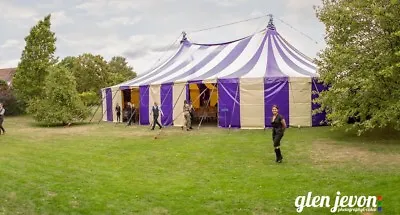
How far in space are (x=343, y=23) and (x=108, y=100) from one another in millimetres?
12840

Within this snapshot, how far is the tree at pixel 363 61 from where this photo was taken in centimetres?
1045

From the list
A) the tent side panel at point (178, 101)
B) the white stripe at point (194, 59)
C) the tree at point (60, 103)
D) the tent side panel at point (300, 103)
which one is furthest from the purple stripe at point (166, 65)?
the tent side panel at point (300, 103)

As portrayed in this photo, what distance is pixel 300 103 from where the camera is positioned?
51.1ft

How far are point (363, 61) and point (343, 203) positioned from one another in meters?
5.87

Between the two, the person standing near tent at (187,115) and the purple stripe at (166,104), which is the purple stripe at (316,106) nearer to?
the person standing near tent at (187,115)

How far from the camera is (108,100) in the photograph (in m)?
20.8

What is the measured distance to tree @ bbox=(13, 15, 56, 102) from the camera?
25.4 m

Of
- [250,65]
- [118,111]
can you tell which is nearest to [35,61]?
[118,111]

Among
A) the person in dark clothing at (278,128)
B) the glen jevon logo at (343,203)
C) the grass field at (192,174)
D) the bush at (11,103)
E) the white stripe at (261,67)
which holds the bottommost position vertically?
the glen jevon logo at (343,203)

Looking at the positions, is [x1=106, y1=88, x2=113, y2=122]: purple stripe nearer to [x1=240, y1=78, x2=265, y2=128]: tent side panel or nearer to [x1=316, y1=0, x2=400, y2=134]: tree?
[x1=240, y1=78, x2=265, y2=128]: tent side panel

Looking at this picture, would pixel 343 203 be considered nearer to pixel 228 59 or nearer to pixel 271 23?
pixel 228 59

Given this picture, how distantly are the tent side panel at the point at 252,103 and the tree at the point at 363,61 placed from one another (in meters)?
3.42

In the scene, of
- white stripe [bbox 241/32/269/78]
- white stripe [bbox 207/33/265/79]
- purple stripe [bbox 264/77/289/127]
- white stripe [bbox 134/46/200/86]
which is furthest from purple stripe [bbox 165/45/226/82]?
purple stripe [bbox 264/77/289/127]

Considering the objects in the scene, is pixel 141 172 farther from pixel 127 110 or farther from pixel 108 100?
pixel 108 100
